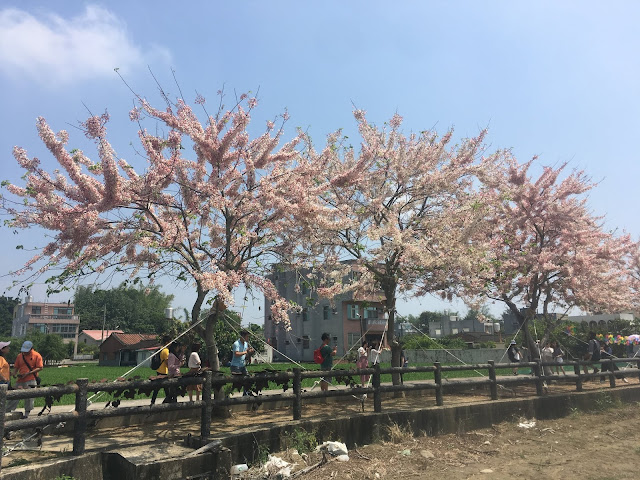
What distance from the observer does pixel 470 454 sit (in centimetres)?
899

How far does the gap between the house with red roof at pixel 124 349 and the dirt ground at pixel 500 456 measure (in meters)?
51.2

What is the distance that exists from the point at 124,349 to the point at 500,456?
193 ft

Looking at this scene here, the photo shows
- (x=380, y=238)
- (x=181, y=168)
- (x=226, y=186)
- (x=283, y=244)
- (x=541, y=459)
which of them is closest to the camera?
(x=541, y=459)

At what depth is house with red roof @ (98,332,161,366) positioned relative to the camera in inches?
2294

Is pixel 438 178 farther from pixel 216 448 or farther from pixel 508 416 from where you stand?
pixel 216 448

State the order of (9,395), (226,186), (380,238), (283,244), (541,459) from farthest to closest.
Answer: (380,238), (283,244), (226,186), (541,459), (9,395)

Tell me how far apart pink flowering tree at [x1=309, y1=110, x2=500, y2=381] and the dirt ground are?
12.8 feet

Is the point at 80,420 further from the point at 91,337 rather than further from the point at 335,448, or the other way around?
the point at 91,337

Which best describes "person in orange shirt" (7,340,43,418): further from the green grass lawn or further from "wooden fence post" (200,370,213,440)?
"wooden fence post" (200,370,213,440)

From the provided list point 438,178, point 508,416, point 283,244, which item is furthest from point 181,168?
point 508,416

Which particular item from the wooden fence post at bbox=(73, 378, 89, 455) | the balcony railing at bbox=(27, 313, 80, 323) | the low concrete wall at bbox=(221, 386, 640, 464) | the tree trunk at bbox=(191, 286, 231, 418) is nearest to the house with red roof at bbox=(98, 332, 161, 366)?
the balcony railing at bbox=(27, 313, 80, 323)

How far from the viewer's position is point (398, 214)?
13453 mm

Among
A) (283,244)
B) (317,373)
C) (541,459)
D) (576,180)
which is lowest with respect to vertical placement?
(541,459)

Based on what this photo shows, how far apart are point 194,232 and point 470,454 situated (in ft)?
24.2
